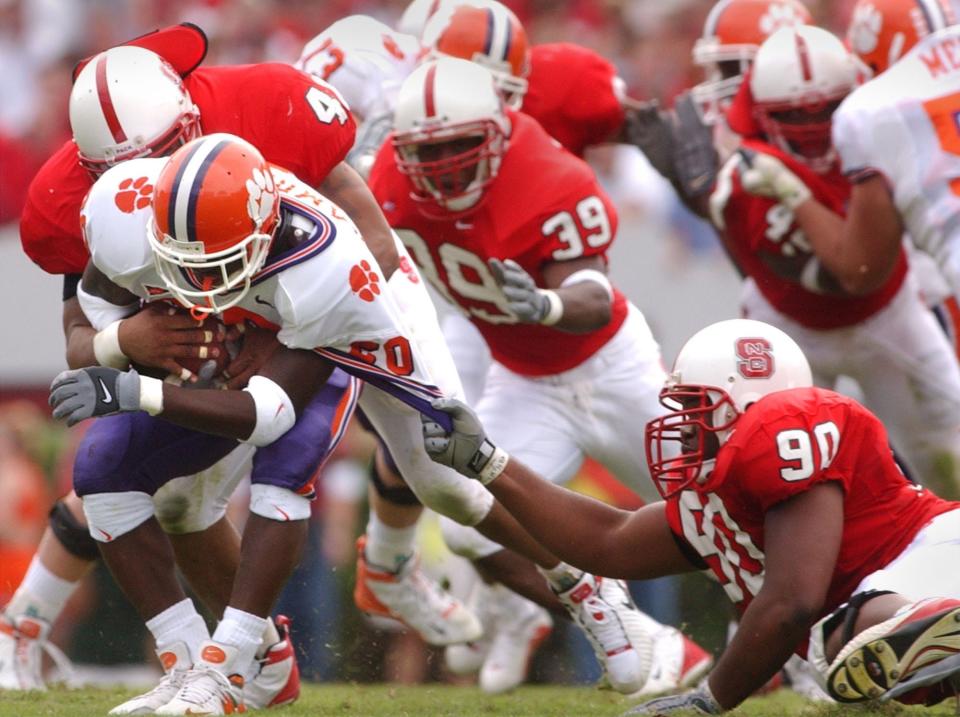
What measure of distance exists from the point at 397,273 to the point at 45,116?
530 cm

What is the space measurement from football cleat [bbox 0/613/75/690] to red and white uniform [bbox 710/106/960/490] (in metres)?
2.62

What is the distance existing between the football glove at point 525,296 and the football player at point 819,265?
118 centimetres

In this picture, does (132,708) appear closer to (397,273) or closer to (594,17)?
(397,273)

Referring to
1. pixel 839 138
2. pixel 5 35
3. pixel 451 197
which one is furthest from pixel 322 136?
pixel 5 35

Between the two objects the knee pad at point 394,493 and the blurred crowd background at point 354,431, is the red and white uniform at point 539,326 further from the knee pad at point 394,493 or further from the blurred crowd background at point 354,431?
the blurred crowd background at point 354,431

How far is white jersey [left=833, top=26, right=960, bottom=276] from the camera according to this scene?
525 centimetres

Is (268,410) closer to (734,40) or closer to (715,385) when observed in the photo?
(715,385)

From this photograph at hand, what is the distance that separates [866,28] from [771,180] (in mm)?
765

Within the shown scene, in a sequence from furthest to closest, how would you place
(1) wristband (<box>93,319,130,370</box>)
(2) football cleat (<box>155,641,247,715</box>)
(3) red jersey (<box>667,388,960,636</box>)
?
(1) wristband (<box>93,319,130,370</box>), (2) football cleat (<box>155,641,247,715</box>), (3) red jersey (<box>667,388,960,636</box>)

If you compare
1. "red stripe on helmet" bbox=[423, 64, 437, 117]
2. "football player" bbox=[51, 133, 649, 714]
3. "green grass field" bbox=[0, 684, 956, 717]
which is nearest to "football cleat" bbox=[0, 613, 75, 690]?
"green grass field" bbox=[0, 684, 956, 717]

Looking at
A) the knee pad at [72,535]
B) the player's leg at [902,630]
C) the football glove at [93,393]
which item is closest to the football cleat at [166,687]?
the football glove at [93,393]

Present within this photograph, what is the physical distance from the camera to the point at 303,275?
3.76m

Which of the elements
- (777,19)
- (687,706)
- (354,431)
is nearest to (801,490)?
(687,706)

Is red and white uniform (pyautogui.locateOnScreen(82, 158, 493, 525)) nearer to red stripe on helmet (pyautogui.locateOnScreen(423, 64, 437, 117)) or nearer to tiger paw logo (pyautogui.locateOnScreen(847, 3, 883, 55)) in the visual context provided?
red stripe on helmet (pyautogui.locateOnScreen(423, 64, 437, 117))
